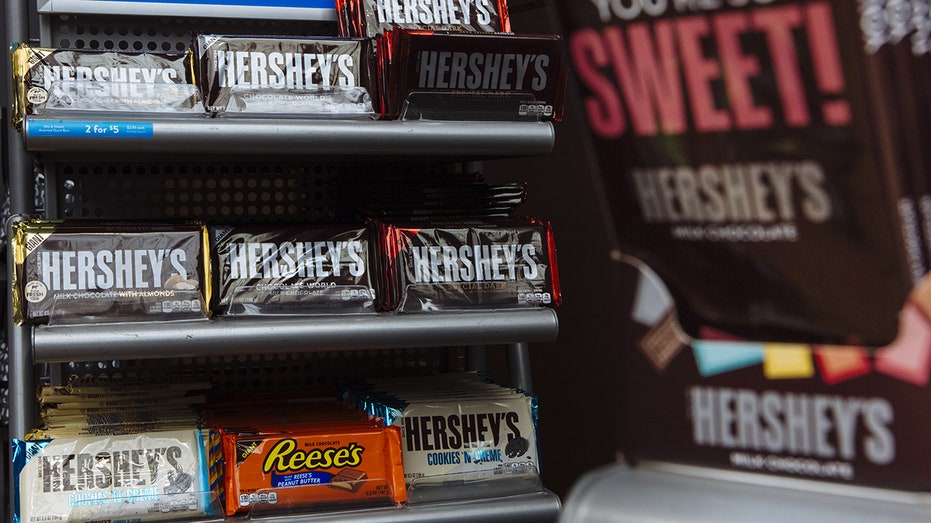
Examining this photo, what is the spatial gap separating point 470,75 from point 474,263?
34 cm

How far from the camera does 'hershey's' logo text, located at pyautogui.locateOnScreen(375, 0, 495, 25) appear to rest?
1.93 m

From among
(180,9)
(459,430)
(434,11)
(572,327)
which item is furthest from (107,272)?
(572,327)

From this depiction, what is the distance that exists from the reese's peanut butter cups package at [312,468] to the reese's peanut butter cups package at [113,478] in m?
0.06

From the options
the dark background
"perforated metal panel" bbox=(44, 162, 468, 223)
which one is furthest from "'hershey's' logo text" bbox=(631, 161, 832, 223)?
the dark background

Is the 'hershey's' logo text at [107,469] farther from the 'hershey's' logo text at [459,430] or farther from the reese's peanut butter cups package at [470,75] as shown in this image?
the reese's peanut butter cups package at [470,75]

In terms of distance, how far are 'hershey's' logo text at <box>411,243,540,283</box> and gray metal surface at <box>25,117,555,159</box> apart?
0.58ft

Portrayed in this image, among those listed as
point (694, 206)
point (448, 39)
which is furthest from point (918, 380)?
point (448, 39)

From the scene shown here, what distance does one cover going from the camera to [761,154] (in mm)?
479

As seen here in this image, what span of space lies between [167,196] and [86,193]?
156 mm

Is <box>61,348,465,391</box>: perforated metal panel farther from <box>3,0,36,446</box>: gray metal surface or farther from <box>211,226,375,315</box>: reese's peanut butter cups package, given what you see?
<box>211,226,375,315</box>: reese's peanut butter cups package

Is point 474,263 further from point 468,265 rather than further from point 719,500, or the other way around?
point 719,500

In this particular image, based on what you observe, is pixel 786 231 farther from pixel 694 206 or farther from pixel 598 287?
pixel 598 287

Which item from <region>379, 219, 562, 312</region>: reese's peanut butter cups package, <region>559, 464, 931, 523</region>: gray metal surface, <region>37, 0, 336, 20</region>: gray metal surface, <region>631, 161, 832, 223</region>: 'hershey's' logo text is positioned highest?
<region>37, 0, 336, 20</region>: gray metal surface

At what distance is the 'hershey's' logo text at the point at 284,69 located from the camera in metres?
1.73
